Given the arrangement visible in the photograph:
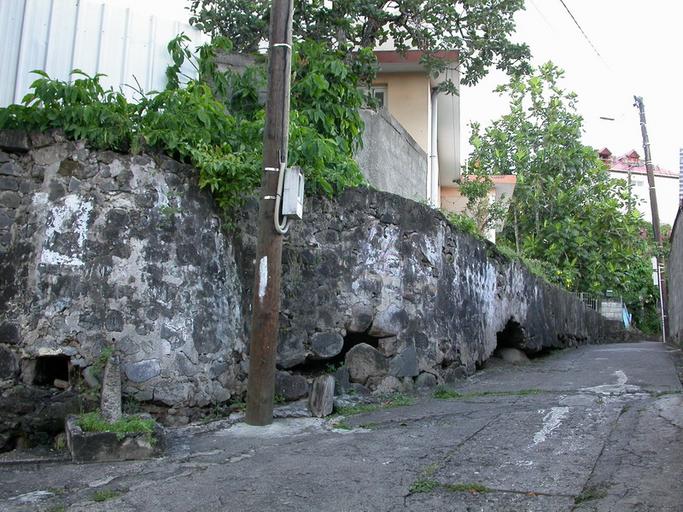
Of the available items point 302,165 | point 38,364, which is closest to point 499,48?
point 302,165

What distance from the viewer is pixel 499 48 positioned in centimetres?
1216

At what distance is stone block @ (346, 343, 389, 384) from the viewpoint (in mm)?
7285

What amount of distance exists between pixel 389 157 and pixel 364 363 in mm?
5094

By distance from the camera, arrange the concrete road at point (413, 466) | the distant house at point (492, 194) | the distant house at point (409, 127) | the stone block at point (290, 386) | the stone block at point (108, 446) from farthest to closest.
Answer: the distant house at point (492, 194)
the distant house at point (409, 127)
the stone block at point (290, 386)
the stone block at point (108, 446)
the concrete road at point (413, 466)

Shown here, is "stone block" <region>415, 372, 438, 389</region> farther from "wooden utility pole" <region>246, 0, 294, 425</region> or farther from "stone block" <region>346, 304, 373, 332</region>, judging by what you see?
"wooden utility pole" <region>246, 0, 294, 425</region>

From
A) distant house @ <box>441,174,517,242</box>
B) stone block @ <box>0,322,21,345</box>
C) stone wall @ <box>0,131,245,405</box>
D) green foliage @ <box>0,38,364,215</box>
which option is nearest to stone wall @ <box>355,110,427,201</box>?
green foliage @ <box>0,38,364,215</box>

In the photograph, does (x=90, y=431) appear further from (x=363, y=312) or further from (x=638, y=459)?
(x=638, y=459)

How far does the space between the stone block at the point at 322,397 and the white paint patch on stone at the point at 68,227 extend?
7.98ft

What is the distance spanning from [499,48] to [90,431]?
9.91m

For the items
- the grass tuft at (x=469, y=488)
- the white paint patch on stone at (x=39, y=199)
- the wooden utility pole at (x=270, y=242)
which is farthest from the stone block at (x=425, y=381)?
the white paint patch on stone at (x=39, y=199)

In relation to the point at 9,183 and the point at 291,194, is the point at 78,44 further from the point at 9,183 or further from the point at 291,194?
the point at 291,194

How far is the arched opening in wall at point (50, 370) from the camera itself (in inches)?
224

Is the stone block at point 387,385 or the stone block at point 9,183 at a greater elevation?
the stone block at point 9,183

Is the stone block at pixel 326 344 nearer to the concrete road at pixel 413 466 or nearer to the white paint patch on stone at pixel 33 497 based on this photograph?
the concrete road at pixel 413 466
